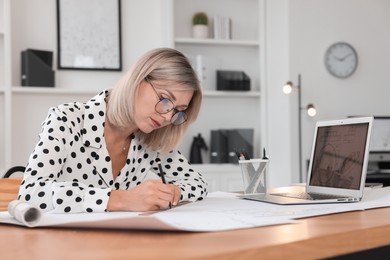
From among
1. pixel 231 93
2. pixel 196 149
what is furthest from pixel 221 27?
pixel 196 149

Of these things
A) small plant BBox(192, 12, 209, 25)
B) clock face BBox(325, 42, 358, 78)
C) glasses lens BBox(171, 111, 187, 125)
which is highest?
small plant BBox(192, 12, 209, 25)

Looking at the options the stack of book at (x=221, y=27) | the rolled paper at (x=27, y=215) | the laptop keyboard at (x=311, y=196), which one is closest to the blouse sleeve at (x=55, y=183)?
the rolled paper at (x=27, y=215)

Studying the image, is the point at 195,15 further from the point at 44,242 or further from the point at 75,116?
the point at 44,242

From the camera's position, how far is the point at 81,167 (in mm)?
1766

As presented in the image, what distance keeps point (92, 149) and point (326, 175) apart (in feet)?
2.46

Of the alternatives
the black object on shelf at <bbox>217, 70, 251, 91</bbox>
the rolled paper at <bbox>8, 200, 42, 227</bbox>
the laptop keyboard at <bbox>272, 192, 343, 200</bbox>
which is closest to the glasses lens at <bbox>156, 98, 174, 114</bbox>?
the laptop keyboard at <bbox>272, 192, 343, 200</bbox>

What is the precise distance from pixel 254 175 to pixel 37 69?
2668mm

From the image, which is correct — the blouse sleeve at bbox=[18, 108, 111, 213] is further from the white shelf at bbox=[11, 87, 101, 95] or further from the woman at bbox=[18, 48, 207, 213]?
the white shelf at bbox=[11, 87, 101, 95]

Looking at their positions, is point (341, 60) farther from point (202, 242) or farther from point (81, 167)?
point (202, 242)

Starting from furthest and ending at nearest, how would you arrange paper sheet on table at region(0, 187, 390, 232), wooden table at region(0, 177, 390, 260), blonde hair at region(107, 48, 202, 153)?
blonde hair at region(107, 48, 202, 153) → paper sheet on table at region(0, 187, 390, 232) → wooden table at region(0, 177, 390, 260)

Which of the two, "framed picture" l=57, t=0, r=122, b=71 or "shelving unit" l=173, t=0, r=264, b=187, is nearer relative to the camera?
"framed picture" l=57, t=0, r=122, b=71

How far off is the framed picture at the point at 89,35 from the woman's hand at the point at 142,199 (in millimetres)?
3024

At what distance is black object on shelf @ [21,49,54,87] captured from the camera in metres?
4.01

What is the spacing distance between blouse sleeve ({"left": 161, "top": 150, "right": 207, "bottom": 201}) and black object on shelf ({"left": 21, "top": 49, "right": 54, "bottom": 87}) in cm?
232
